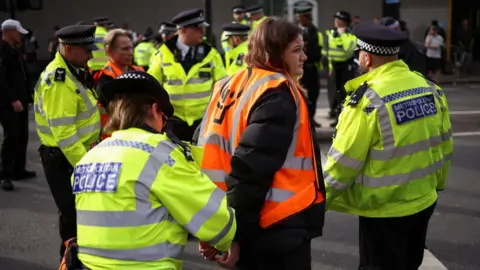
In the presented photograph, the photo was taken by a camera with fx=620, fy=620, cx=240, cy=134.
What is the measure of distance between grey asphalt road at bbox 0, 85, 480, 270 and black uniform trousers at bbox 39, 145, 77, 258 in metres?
0.94

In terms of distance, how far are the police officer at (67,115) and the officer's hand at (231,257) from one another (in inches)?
72.7

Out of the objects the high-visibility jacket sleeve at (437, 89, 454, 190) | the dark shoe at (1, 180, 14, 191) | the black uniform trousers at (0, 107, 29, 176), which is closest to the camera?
the high-visibility jacket sleeve at (437, 89, 454, 190)

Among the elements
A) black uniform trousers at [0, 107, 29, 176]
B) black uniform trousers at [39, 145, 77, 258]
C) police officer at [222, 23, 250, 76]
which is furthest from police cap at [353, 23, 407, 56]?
black uniform trousers at [0, 107, 29, 176]

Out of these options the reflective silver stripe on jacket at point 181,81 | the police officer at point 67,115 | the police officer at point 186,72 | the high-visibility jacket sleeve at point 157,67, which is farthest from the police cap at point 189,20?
the police officer at point 67,115

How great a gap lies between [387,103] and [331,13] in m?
20.3

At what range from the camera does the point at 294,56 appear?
301 cm

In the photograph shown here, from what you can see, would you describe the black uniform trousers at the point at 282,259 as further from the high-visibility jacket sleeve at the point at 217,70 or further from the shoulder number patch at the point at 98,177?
the high-visibility jacket sleeve at the point at 217,70

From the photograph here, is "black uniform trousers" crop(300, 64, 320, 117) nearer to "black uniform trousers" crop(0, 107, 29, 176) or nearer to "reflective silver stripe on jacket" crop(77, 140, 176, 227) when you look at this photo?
"black uniform trousers" crop(0, 107, 29, 176)

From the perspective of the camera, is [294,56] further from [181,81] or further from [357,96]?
[181,81]

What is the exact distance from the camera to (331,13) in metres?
23.2

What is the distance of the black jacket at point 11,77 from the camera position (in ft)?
26.4

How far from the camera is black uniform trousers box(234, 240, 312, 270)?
9.77ft

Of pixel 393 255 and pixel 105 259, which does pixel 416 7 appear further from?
pixel 105 259

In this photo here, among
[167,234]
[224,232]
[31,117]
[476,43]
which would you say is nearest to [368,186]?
[224,232]
